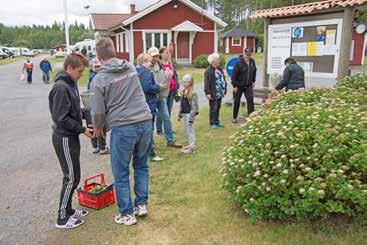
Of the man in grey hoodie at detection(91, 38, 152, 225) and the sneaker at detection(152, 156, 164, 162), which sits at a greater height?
the man in grey hoodie at detection(91, 38, 152, 225)

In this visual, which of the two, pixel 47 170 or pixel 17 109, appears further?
pixel 17 109

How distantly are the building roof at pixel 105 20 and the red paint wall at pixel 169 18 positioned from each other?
6.50 meters

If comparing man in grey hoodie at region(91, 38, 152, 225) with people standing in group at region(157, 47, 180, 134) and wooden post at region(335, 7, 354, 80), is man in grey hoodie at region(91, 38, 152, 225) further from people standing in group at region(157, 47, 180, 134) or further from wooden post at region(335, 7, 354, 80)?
wooden post at region(335, 7, 354, 80)

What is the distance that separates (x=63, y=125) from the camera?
3678mm

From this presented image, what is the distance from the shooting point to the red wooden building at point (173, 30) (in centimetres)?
2725

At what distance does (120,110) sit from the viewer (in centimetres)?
367

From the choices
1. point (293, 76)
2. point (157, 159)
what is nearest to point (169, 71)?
point (157, 159)

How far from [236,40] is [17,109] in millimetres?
40790

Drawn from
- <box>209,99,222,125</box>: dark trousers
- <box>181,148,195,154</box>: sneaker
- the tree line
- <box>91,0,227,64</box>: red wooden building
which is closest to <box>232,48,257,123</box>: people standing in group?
<box>209,99,222,125</box>: dark trousers

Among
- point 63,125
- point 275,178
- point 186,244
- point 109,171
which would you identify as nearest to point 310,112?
point 275,178

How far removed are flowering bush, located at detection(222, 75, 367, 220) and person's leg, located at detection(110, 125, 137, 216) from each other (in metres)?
1.06

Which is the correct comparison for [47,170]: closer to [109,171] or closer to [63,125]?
[109,171]

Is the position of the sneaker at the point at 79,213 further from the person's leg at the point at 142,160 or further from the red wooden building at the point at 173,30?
the red wooden building at the point at 173,30

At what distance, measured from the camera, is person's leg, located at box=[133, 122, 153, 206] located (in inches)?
151
